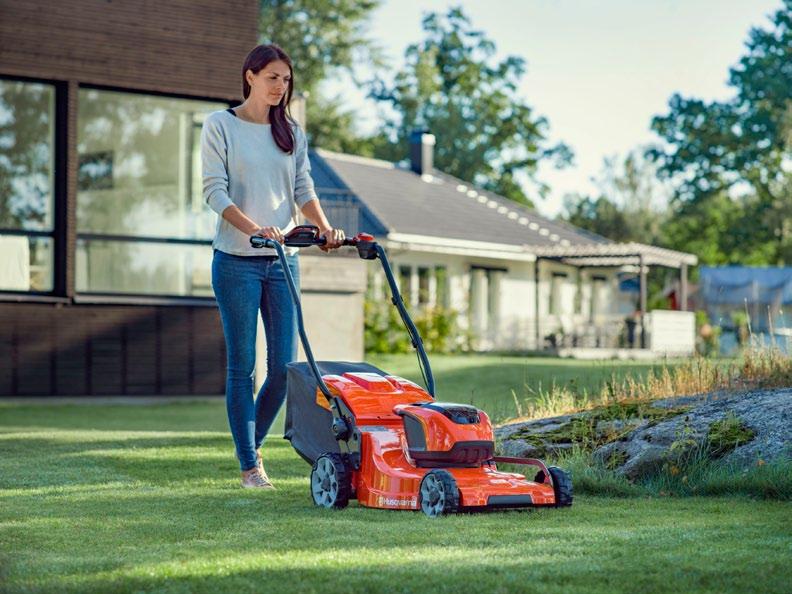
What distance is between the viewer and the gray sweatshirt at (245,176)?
6172 mm

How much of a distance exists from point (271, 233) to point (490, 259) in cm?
2763

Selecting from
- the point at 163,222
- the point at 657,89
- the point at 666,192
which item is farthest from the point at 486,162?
the point at 163,222

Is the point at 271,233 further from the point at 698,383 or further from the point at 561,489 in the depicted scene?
the point at 698,383

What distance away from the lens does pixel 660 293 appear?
53375mm

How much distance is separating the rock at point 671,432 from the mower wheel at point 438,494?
1.43 meters

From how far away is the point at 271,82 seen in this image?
6.21 metres

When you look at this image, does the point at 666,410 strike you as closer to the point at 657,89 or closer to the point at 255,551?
the point at 255,551

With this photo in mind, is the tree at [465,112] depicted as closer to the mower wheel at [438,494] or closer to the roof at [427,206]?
the roof at [427,206]

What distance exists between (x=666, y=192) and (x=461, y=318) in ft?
104

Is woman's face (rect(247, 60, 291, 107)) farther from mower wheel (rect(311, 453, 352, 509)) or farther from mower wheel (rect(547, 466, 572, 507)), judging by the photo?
mower wheel (rect(547, 466, 572, 507))

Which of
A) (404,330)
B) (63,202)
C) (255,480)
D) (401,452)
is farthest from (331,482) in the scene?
(404,330)

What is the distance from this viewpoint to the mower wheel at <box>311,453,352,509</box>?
17.7 feet

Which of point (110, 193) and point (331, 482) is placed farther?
point (110, 193)

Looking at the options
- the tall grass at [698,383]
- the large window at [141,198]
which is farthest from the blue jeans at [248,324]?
the large window at [141,198]
